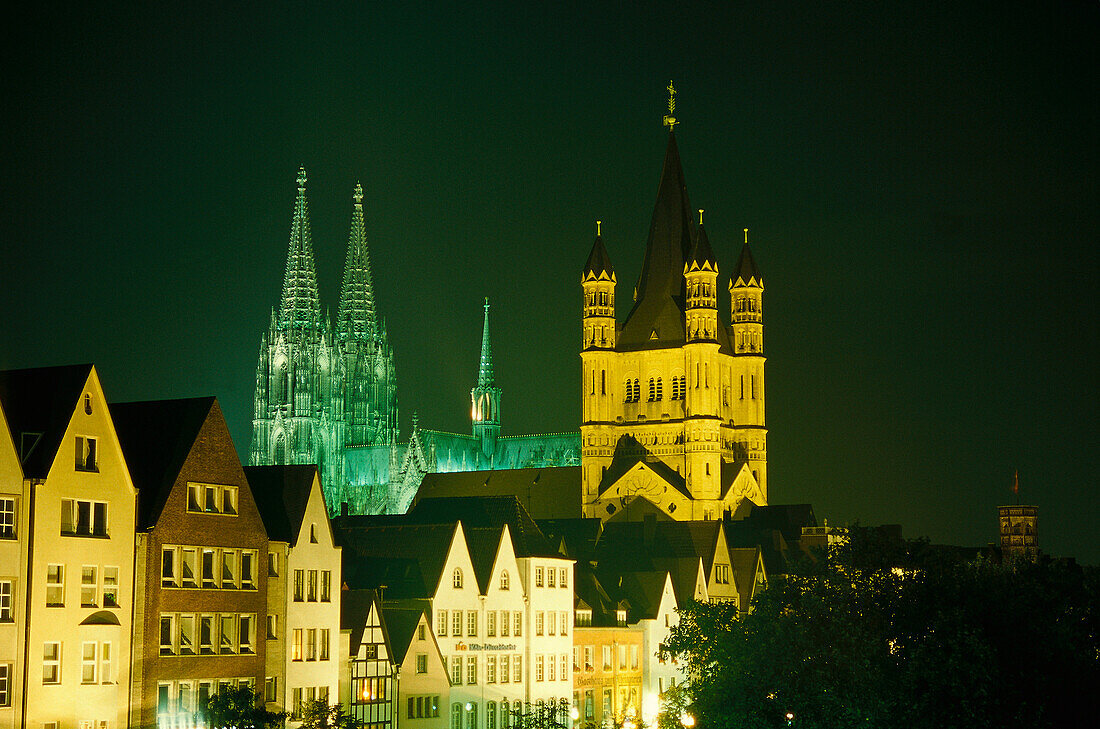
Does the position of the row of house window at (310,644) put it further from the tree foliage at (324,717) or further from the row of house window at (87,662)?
the row of house window at (87,662)

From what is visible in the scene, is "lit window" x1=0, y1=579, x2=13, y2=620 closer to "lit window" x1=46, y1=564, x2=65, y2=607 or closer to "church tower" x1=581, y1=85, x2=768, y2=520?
"lit window" x1=46, y1=564, x2=65, y2=607

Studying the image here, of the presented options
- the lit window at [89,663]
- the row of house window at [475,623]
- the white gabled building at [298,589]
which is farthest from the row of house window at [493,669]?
the lit window at [89,663]

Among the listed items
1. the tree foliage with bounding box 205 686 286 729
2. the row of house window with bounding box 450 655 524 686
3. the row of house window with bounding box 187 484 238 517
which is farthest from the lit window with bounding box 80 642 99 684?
the row of house window with bounding box 450 655 524 686

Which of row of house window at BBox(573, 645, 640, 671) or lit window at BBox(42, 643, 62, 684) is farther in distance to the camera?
row of house window at BBox(573, 645, 640, 671)

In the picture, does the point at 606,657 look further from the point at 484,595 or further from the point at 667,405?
the point at 667,405

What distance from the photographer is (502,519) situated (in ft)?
351

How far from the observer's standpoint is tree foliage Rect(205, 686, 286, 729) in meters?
71.1

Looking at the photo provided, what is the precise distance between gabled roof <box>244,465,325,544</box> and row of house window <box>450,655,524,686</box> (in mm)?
15382

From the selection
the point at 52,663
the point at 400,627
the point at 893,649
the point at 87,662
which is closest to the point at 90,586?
the point at 87,662

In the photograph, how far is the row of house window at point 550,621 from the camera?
104 meters

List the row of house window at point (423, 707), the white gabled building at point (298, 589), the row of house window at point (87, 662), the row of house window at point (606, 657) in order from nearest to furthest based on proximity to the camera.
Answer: the row of house window at point (87, 662) → the white gabled building at point (298, 589) → the row of house window at point (423, 707) → the row of house window at point (606, 657)

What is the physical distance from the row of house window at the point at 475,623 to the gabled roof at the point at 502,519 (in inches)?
147

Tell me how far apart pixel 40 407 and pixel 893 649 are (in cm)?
3990

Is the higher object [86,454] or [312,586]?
[86,454]
